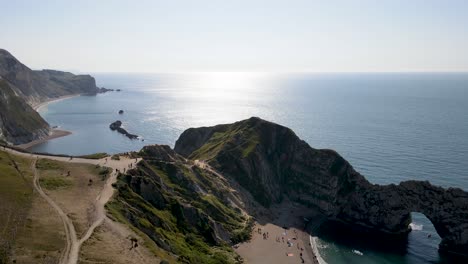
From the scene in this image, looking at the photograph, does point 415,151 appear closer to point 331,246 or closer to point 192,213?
point 331,246

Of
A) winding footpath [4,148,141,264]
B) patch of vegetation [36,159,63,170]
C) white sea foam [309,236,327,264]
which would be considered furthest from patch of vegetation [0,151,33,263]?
white sea foam [309,236,327,264]

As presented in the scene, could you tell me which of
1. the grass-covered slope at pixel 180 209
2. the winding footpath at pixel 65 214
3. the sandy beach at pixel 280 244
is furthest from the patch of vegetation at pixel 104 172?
the sandy beach at pixel 280 244

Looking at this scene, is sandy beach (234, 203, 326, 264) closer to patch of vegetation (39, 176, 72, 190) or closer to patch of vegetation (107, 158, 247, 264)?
patch of vegetation (107, 158, 247, 264)

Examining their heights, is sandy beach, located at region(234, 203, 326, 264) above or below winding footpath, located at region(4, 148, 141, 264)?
below

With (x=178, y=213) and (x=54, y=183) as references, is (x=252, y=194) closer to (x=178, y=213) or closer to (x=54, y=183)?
(x=178, y=213)

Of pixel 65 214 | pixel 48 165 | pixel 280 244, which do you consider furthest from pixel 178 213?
pixel 48 165
